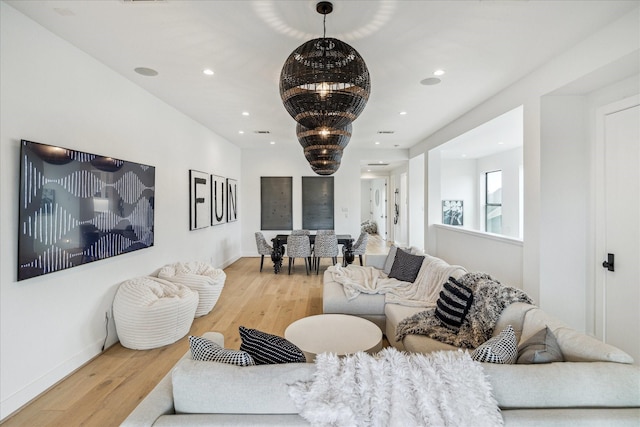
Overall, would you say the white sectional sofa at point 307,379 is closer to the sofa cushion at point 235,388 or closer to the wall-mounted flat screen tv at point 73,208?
the sofa cushion at point 235,388

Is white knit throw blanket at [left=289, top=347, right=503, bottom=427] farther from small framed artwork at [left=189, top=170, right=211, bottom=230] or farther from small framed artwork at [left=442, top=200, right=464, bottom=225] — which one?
small framed artwork at [left=442, top=200, right=464, bottom=225]

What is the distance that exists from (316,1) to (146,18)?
1.28 meters

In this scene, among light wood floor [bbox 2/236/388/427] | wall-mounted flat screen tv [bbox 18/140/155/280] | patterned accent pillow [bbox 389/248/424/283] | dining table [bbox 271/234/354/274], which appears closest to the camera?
light wood floor [bbox 2/236/388/427]

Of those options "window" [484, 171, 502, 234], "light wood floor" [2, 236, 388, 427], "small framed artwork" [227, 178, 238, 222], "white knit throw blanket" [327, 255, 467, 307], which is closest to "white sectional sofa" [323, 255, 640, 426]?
"white knit throw blanket" [327, 255, 467, 307]

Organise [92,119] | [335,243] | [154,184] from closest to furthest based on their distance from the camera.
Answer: [92,119] < [154,184] < [335,243]

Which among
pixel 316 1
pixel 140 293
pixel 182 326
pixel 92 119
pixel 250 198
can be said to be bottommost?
pixel 182 326

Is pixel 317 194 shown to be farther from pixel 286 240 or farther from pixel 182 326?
pixel 182 326

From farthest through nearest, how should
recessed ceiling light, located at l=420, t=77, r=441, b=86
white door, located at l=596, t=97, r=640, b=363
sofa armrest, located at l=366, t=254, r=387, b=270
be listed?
sofa armrest, located at l=366, t=254, r=387, b=270
recessed ceiling light, located at l=420, t=77, r=441, b=86
white door, located at l=596, t=97, r=640, b=363

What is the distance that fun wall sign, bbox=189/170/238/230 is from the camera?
5.06 meters

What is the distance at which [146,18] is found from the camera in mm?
2250

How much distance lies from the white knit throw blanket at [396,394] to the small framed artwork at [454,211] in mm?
8602

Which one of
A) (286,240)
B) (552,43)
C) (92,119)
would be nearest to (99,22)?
(92,119)

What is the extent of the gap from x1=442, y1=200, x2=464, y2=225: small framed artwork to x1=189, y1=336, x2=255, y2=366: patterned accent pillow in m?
8.80

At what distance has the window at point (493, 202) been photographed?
813 cm
